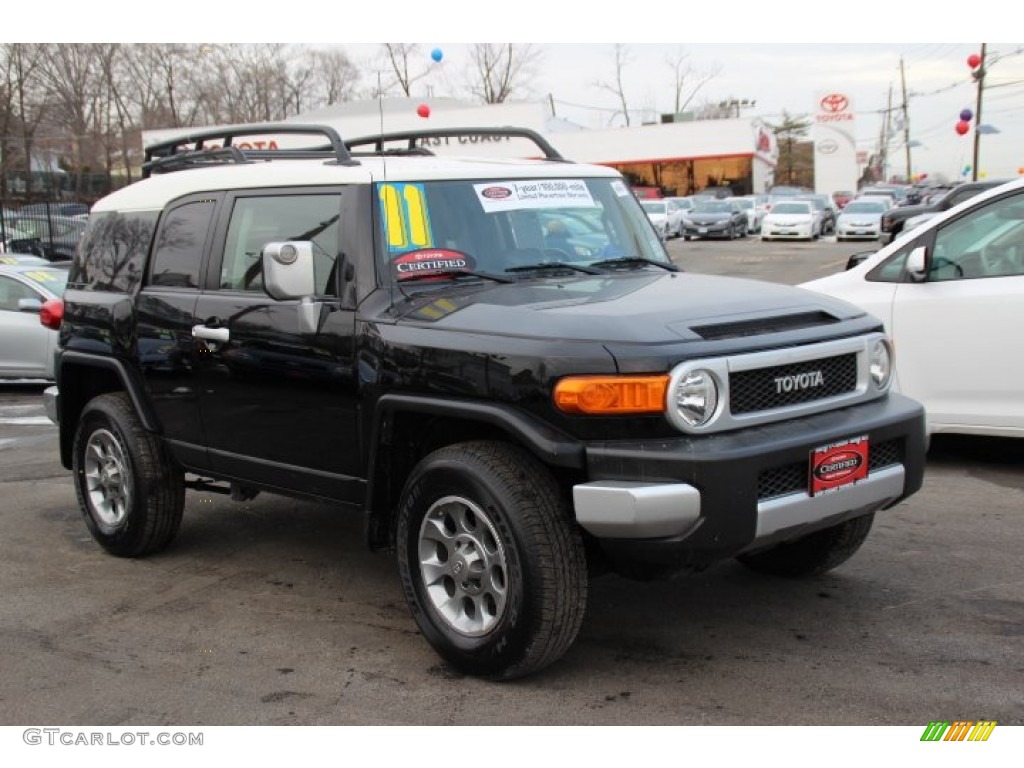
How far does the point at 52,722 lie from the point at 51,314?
10.6 ft

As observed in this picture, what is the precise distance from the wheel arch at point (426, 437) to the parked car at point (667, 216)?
34.8m

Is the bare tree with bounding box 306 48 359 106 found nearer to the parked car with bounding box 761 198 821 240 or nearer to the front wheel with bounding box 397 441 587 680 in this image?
the parked car with bounding box 761 198 821 240

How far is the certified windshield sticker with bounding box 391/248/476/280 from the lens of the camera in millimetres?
4770

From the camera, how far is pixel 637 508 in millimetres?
3809

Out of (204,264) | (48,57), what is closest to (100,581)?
(204,264)

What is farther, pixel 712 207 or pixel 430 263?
pixel 712 207

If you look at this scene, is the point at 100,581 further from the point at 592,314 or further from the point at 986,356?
the point at 986,356

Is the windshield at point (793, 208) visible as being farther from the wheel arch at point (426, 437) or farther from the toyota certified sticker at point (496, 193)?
the wheel arch at point (426, 437)

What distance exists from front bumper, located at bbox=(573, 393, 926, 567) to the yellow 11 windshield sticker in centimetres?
137

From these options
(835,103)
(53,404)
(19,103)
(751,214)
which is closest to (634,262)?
(53,404)

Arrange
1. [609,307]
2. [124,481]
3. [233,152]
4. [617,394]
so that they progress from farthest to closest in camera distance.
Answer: [124,481], [233,152], [609,307], [617,394]

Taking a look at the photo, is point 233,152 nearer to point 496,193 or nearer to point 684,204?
point 496,193

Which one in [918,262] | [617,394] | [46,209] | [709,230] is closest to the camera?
[617,394]

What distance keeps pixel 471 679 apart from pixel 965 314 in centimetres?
426
